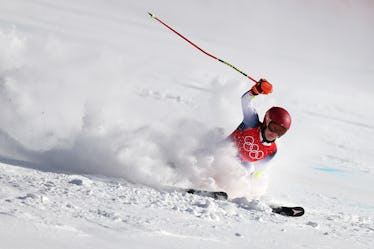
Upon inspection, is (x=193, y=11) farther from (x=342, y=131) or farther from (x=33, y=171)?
(x=33, y=171)

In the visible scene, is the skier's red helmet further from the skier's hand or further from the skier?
the skier's hand

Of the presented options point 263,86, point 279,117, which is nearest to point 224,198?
point 279,117

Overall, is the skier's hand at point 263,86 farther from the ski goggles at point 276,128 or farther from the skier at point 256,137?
the ski goggles at point 276,128

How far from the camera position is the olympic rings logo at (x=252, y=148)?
534 cm

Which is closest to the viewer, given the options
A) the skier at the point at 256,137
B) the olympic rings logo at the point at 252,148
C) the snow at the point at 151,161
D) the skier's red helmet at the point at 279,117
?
the snow at the point at 151,161

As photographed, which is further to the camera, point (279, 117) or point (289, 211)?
point (279, 117)

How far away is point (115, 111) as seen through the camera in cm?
693

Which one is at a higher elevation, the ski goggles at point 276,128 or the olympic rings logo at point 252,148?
the ski goggles at point 276,128

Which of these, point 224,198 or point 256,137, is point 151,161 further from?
point 256,137

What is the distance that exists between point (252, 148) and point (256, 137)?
0.35ft

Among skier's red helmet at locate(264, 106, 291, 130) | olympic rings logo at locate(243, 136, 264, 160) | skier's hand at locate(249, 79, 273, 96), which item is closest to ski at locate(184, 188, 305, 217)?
olympic rings logo at locate(243, 136, 264, 160)

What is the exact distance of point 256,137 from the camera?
17.5 ft

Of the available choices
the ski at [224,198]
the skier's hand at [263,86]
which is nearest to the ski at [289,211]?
the ski at [224,198]

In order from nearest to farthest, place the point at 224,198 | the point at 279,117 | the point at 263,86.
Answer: the point at 224,198 < the point at 279,117 < the point at 263,86
